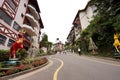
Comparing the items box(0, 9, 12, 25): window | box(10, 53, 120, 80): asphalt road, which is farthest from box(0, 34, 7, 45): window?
box(10, 53, 120, 80): asphalt road

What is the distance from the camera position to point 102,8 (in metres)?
20.7

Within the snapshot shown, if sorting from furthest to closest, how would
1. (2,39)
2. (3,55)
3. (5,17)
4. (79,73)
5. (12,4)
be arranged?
(12,4) < (5,17) < (2,39) < (3,55) < (79,73)

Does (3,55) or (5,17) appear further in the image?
(5,17)

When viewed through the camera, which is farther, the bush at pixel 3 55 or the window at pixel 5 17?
the window at pixel 5 17

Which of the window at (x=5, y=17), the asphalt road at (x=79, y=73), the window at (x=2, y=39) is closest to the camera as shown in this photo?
the asphalt road at (x=79, y=73)

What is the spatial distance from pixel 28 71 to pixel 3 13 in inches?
498

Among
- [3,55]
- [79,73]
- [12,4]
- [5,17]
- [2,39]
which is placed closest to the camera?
[79,73]

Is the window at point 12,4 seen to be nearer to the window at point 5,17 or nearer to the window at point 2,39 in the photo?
the window at point 5,17

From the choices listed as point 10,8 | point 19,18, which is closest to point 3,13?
point 10,8

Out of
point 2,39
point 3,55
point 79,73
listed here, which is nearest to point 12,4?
point 2,39

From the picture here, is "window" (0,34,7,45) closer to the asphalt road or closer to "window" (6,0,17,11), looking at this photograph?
"window" (6,0,17,11)

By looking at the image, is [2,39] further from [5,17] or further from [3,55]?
[5,17]

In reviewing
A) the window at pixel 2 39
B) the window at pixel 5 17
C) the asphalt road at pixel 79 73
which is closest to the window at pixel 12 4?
the window at pixel 5 17

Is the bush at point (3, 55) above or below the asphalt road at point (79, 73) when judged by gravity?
above
